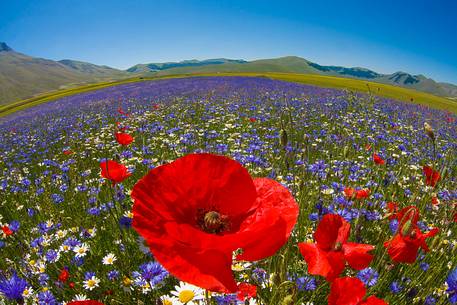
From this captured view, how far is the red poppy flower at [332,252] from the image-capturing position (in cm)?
123

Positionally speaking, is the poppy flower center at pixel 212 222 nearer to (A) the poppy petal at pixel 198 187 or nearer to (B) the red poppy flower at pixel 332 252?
(A) the poppy petal at pixel 198 187

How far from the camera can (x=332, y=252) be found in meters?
1.31

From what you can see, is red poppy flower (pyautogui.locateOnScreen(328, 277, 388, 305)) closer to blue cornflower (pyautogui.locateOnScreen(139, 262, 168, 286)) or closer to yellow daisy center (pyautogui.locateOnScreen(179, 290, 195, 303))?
yellow daisy center (pyautogui.locateOnScreen(179, 290, 195, 303))

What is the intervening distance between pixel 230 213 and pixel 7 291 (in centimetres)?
168

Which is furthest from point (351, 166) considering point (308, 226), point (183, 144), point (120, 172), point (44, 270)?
point (44, 270)

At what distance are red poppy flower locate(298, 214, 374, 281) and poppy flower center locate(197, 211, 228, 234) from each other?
1.76 feet

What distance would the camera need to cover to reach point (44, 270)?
2.72 m

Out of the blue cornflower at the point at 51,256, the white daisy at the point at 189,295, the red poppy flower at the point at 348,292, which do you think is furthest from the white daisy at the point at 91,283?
the red poppy flower at the point at 348,292

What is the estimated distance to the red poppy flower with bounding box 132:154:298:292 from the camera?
637 millimetres

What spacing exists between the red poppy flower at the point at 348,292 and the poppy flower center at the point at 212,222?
0.57 m

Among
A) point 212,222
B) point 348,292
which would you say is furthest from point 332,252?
point 212,222

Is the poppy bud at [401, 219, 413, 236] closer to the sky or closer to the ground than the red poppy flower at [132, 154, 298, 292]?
closer to the ground

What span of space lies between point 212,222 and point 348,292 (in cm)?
70

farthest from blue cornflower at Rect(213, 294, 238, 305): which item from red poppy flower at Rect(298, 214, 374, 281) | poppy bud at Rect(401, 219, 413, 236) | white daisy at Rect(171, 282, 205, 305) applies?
poppy bud at Rect(401, 219, 413, 236)
